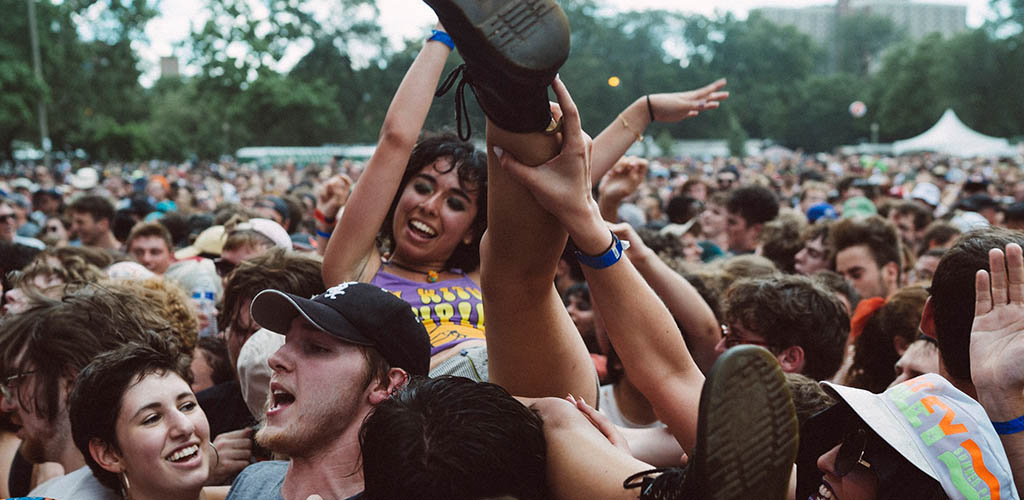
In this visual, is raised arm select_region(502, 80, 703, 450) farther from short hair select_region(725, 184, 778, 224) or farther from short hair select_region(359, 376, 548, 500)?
A: short hair select_region(725, 184, 778, 224)

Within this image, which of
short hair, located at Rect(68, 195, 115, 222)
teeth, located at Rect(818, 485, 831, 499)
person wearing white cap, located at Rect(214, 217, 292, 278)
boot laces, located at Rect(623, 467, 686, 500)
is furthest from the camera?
short hair, located at Rect(68, 195, 115, 222)

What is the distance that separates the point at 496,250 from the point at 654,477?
69 cm

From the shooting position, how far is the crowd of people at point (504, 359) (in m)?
1.68

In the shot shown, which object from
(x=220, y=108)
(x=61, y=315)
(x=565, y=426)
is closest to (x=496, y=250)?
(x=565, y=426)

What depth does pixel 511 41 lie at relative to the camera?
5.19 feet

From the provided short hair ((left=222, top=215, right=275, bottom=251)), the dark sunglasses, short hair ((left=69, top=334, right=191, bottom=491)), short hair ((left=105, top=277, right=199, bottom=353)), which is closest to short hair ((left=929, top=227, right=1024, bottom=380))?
short hair ((left=69, top=334, right=191, bottom=491))

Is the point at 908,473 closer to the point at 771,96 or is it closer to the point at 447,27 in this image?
the point at 447,27

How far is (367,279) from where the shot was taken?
2971 millimetres

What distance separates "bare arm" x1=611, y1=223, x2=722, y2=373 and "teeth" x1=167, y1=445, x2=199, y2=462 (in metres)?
1.50

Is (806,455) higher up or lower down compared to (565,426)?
lower down

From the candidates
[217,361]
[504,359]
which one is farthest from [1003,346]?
[217,361]

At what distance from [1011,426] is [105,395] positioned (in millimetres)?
2285

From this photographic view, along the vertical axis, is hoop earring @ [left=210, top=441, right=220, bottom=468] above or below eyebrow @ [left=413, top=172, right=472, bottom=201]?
below

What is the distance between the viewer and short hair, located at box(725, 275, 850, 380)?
3381 mm
